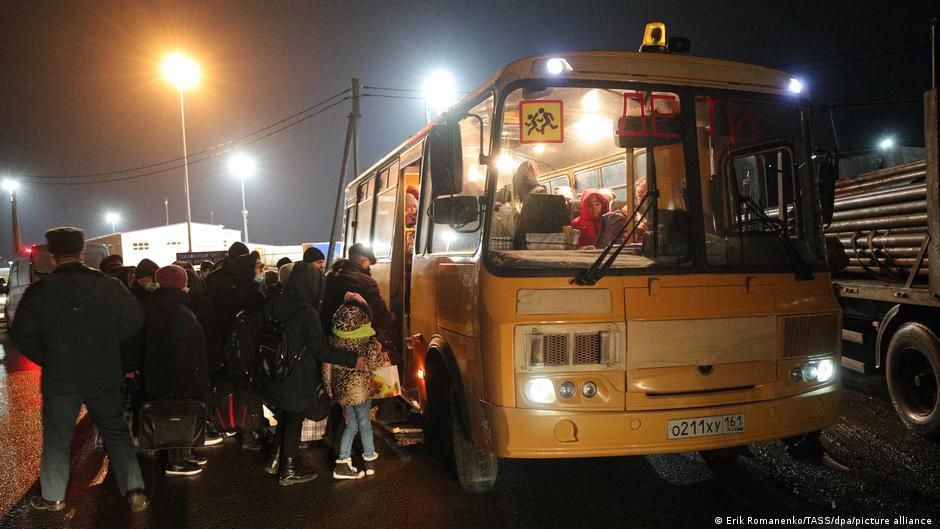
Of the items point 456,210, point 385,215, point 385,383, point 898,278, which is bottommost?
point 385,383

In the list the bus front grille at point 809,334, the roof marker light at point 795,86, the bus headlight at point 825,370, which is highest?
the roof marker light at point 795,86

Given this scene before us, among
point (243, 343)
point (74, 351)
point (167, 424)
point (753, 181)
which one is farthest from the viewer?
point (243, 343)

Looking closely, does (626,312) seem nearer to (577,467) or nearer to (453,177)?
(453,177)

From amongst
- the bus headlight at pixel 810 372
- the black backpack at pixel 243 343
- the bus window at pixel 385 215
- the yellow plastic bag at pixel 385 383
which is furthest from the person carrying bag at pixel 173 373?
the bus headlight at pixel 810 372

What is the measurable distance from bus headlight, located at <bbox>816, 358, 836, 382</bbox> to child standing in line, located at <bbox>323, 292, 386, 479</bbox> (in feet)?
10.3

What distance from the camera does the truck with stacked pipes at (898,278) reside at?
5453 mm

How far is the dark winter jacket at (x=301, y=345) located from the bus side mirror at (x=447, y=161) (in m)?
1.51

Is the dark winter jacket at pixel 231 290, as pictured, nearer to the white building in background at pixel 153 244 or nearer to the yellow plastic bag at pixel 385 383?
the yellow plastic bag at pixel 385 383

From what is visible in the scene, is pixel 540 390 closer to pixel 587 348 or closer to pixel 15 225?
pixel 587 348

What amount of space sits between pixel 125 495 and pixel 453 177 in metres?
3.26

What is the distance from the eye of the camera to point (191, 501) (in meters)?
4.73

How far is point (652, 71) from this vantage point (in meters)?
4.04

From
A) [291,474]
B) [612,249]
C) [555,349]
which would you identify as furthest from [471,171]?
[291,474]

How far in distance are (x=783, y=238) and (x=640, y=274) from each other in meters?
1.08
